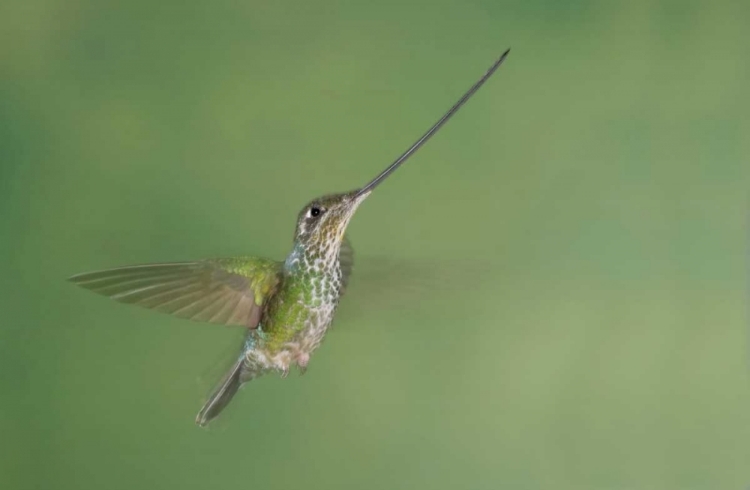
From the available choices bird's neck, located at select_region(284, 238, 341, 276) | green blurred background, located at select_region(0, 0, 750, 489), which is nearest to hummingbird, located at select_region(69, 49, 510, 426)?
bird's neck, located at select_region(284, 238, 341, 276)

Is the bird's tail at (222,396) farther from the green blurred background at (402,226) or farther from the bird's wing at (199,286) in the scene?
the green blurred background at (402,226)

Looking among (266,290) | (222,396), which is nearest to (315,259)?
(266,290)

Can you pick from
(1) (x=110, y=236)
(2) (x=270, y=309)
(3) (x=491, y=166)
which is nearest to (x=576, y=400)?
(3) (x=491, y=166)

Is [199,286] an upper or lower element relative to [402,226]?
upper

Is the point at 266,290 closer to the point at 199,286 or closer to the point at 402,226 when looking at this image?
the point at 199,286

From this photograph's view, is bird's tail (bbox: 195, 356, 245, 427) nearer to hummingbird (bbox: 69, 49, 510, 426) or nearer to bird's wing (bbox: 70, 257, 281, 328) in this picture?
hummingbird (bbox: 69, 49, 510, 426)

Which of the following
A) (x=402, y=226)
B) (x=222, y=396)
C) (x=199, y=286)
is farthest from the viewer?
(x=402, y=226)

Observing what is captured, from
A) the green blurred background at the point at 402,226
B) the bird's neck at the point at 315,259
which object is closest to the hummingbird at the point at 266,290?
the bird's neck at the point at 315,259

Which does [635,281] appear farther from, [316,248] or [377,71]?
[316,248]
